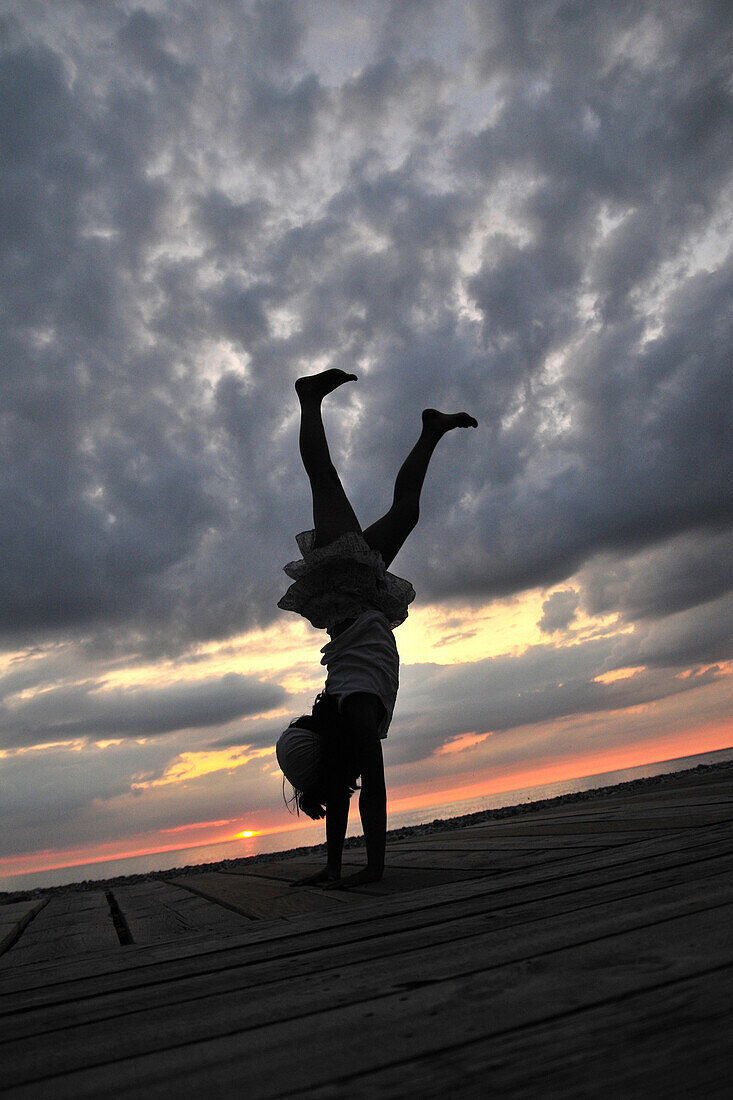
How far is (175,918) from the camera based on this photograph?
245cm

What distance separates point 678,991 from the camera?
801 millimetres

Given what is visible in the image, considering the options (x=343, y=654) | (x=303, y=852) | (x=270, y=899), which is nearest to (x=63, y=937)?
(x=270, y=899)

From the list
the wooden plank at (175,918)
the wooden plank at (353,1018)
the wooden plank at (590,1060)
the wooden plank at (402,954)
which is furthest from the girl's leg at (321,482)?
the wooden plank at (590,1060)

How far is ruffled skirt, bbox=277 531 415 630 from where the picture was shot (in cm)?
282

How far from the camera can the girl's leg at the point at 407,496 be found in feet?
10.1

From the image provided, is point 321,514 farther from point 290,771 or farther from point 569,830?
point 569,830

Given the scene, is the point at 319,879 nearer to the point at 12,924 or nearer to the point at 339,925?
the point at 339,925

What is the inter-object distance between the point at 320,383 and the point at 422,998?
275 cm

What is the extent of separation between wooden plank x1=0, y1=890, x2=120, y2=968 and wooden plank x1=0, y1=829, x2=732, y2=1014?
1.20ft

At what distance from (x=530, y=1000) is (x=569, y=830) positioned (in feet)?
8.92

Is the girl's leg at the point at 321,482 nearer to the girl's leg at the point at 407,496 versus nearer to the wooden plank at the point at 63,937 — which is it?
the girl's leg at the point at 407,496

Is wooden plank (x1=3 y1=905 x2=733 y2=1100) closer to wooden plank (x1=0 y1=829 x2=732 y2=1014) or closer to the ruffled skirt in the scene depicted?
wooden plank (x1=0 y1=829 x2=732 y2=1014)

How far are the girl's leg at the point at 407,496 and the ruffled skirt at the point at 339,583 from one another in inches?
6.0

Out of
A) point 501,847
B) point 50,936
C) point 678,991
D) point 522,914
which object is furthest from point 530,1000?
point 501,847
